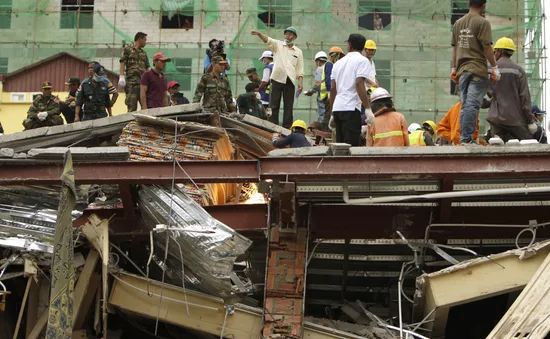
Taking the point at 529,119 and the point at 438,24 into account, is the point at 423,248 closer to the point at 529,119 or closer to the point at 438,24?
the point at 529,119

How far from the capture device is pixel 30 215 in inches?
574

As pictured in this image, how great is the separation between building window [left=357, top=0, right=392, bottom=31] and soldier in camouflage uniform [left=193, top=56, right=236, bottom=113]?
19.1 meters

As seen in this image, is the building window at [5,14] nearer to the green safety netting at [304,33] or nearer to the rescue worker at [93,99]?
the green safety netting at [304,33]

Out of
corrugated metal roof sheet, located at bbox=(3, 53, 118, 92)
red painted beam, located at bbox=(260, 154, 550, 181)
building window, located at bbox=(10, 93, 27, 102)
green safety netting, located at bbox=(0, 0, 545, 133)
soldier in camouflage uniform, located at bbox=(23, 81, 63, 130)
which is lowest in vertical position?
red painted beam, located at bbox=(260, 154, 550, 181)

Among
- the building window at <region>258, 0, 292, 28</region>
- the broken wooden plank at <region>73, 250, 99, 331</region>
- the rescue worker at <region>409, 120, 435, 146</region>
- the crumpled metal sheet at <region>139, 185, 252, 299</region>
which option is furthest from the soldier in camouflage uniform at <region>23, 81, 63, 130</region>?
the building window at <region>258, 0, 292, 28</region>

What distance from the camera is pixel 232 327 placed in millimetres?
13570

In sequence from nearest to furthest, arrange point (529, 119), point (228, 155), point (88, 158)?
point (88, 158)
point (529, 119)
point (228, 155)

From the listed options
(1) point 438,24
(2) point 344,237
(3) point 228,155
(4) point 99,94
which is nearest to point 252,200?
(3) point 228,155

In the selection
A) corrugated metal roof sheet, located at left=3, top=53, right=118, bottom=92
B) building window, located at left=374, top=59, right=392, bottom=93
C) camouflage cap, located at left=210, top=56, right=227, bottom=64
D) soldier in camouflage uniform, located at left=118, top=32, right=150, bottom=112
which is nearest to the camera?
camouflage cap, located at left=210, top=56, right=227, bottom=64

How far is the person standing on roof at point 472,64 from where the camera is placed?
14.2 m

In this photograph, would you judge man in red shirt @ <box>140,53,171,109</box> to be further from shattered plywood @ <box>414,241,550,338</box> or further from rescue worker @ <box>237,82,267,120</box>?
shattered plywood @ <box>414,241,550,338</box>

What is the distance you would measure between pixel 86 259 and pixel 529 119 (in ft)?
20.3

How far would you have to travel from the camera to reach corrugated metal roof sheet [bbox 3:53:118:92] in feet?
112

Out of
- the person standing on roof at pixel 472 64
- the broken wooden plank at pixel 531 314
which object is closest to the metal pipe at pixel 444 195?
the broken wooden plank at pixel 531 314
